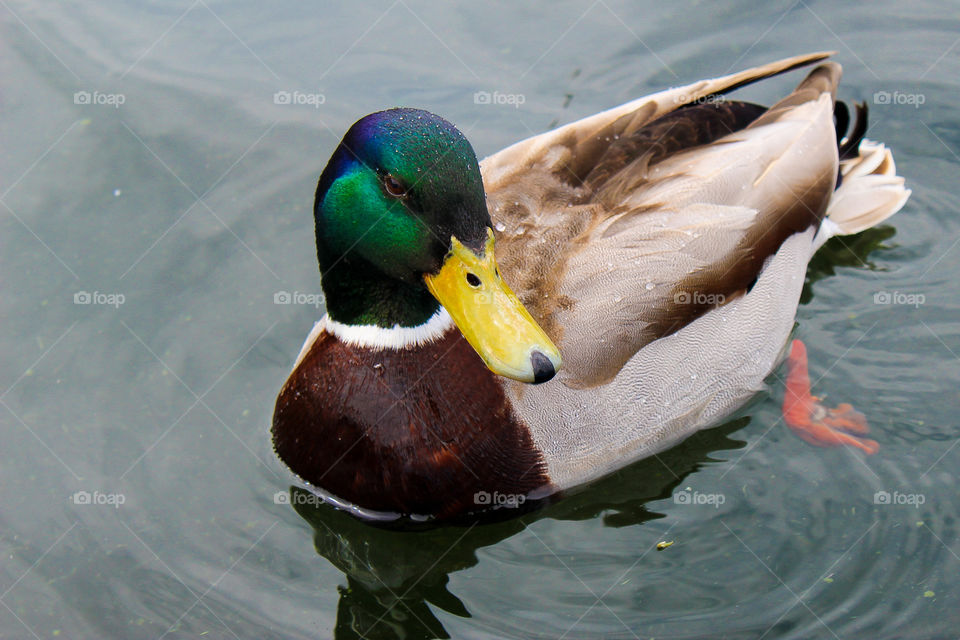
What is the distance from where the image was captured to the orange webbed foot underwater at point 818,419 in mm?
4980

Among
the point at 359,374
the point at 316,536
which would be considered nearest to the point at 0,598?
the point at 316,536

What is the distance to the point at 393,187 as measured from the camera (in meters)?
3.81

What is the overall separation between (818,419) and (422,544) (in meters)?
1.89

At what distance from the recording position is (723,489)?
479 cm

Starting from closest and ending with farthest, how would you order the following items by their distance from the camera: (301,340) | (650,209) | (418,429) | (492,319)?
1. (492,319)
2. (418,429)
3. (650,209)
4. (301,340)

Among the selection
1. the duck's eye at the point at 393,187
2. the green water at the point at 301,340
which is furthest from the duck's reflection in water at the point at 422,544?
the duck's eye at the point at 393,187

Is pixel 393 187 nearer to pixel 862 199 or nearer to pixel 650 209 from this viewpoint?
pixel 650 209

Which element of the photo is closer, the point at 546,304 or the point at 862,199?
the point at 546,304

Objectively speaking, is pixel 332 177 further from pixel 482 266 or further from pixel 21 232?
pixel 21 232

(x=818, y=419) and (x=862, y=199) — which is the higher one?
(x=862, y=199)

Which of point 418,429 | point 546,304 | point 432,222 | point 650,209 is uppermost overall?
point 432,222

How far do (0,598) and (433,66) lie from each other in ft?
13.0

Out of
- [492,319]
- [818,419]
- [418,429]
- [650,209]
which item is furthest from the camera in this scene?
[818,419]

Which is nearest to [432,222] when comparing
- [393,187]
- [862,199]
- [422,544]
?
[393,187]
